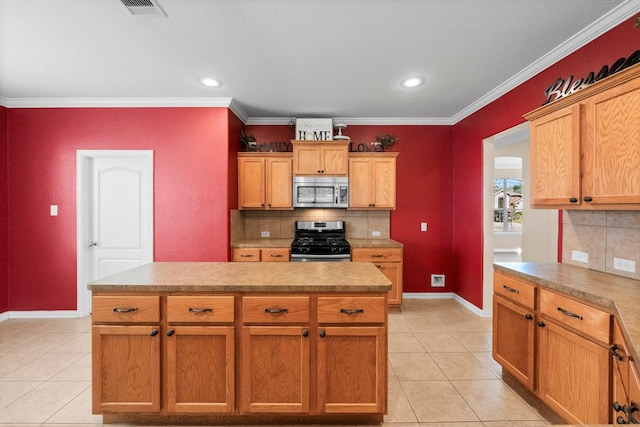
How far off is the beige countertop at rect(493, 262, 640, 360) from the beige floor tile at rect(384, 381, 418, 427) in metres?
1.20

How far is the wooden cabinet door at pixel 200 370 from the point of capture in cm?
176

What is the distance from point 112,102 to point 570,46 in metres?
4.73

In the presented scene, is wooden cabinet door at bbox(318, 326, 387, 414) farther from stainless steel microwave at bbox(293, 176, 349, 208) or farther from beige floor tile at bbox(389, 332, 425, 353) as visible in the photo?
stainless steel microwave at bbox(293, 176, 349, 208)

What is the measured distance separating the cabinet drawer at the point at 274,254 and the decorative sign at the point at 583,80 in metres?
3.07

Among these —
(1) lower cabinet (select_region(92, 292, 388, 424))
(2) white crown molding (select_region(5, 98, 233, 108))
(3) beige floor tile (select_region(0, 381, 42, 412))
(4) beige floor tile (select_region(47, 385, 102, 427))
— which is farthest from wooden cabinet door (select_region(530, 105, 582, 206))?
(3) beige floor tile (select_region(0, 381, 42, 412))

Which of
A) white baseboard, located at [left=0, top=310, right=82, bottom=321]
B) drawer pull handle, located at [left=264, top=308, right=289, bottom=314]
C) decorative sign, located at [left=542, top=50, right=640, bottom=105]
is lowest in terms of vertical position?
white baseboard, located at [left=0, top=310, right=82, bottom=321]

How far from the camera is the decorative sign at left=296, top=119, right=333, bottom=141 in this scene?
4.29m

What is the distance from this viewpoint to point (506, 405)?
2082 mm

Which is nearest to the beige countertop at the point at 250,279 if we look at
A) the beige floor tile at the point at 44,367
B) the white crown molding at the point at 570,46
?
the beige floor tile at the point at 44,367

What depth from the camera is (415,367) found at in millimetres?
2582

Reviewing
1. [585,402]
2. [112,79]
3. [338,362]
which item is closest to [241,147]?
[112,79]

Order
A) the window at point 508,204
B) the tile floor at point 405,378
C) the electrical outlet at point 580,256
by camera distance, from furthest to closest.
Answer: the window at point 508,204 < the electrical outlet at point 580,256 < the tile floor at point 405,378

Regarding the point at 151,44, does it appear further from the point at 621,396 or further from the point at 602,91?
the point at 621,396

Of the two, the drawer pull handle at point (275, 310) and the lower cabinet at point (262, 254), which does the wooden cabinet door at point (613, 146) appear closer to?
the drawer pull handle at point (275, 310)
